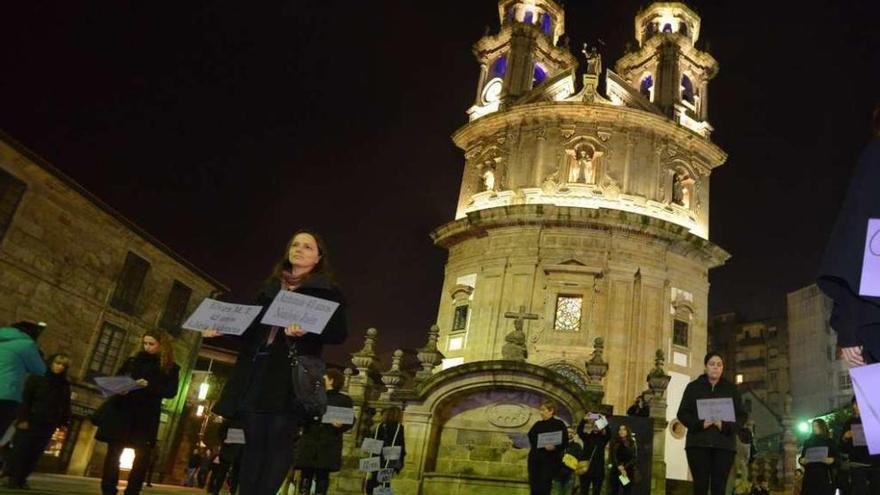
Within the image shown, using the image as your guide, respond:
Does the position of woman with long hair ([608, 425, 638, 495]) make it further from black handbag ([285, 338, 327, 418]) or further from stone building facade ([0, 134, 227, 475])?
stone building facade ([0, 134, 227, 475])

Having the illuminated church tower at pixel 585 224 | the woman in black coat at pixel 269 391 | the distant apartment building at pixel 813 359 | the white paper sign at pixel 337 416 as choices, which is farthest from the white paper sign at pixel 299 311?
the distant apartment building at pixel 813 359

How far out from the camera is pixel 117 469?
7.15m

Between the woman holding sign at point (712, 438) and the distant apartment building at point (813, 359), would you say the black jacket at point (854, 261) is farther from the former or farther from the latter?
the distant apartment building at point (813, 359)

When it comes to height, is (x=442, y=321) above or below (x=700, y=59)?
below

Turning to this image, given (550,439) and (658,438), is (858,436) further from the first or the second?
(658,438)

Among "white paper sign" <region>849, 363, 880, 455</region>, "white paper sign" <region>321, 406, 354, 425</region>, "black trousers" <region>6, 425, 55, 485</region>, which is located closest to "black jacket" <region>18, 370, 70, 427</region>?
"black trousers" <region>6, 425, 55, 485</region>

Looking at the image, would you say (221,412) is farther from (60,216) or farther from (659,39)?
(659,39)

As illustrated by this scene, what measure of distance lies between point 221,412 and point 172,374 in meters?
3.13

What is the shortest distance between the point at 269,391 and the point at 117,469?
3.43 metres

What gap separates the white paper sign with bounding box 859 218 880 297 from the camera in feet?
11.3

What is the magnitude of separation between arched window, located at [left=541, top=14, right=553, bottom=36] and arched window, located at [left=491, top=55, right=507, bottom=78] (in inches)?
130

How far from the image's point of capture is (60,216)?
21875 mm

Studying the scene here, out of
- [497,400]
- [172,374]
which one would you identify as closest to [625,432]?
[497,400]

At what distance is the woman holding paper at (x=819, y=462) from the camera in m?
10.0
